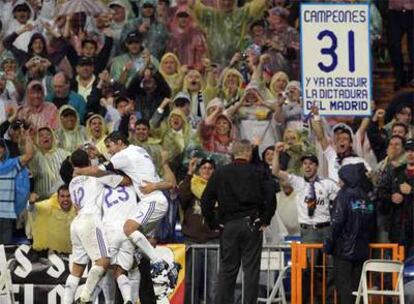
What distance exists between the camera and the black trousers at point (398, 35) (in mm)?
23500

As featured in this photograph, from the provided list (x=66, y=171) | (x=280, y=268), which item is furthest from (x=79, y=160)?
(x=280, y=268)

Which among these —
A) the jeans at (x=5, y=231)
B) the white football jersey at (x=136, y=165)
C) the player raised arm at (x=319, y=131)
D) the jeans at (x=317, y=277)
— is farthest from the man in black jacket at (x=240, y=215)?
the jeans at (x=5, y=231)

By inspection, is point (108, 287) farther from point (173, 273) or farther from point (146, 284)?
point (173, 273)

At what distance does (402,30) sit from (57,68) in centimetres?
554

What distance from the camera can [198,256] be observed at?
2069 cm

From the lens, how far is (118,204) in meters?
19.0

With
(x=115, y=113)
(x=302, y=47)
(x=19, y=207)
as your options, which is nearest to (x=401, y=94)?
(x=302, y=47)

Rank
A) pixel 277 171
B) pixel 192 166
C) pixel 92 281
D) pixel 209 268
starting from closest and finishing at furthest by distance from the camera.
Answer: pixel 92 281
pixel 209 268
pixel 277 171
pixel 192 166

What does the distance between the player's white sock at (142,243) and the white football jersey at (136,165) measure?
531 mm

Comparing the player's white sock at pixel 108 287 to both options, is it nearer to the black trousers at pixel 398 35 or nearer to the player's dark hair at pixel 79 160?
the player's dark hair at pixel 79 160

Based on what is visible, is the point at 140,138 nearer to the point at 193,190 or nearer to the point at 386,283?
the point at 193,190

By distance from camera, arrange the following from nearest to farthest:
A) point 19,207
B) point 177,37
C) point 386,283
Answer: point 386,283 < point 19,207 < point 177,37

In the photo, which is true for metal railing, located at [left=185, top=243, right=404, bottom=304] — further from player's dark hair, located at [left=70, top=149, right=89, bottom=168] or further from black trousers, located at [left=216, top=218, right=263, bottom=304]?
player's dark hair, located at [left=70, top=149, right=89, bottom=168]

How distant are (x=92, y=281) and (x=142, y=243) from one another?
81 centimetres
